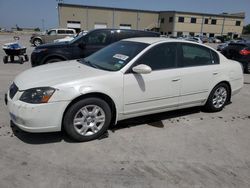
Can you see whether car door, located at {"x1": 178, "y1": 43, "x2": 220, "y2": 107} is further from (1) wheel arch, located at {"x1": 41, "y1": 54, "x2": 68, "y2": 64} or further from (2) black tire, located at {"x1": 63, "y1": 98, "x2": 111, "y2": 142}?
(1) wheel arch, located at {"x1": 41, "y1": 54, "x2": 68, "y2": 64}

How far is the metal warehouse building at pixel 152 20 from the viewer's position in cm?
5881

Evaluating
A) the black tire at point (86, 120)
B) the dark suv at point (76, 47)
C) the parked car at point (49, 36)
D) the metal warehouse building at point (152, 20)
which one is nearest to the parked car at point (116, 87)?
the black tire at point (86, 120)

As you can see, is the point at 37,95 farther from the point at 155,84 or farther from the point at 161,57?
the point at 161,57

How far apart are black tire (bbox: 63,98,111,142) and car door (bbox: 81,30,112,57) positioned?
15.7 feet

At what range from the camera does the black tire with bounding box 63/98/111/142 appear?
3.59m

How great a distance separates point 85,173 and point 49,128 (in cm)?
92

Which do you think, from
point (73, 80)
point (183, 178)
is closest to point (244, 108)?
point (183, 178)

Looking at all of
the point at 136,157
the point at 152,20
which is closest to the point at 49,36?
the point at 136,157

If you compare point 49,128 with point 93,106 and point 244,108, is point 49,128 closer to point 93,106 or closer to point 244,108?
point 93,106

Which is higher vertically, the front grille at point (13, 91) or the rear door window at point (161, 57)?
the rear door window at point (161, 57)

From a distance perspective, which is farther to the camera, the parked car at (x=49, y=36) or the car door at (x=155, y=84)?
the parked car at (x=49, y=36)

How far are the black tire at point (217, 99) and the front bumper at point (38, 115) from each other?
3.14 m

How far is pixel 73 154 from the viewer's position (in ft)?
11.3

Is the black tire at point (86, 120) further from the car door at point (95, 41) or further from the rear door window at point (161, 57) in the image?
the car door at point (95, 41)
